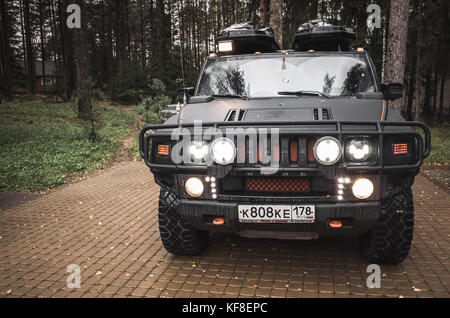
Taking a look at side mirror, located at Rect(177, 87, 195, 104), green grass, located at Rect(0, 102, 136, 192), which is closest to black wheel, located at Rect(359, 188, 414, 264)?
side mirror, located at Rect(177, 87, 195, 104)

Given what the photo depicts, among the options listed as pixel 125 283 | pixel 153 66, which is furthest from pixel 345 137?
pixel 153 66

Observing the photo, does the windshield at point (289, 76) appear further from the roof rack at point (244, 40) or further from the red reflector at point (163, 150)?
the red reflector at point (163, 150)

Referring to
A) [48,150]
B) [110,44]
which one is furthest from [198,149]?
[110,44]

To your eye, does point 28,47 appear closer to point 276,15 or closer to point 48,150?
point 48,150

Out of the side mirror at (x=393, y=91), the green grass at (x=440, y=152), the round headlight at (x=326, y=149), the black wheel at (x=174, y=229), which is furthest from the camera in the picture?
the green grass at (x=440, y=152)

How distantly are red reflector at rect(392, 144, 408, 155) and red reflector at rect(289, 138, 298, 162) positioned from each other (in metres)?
0.78

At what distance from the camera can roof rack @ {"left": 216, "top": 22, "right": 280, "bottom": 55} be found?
505 centimetres

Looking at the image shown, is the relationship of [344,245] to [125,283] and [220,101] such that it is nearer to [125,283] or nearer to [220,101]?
[220,101]

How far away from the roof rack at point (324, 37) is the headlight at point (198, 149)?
2929 mm

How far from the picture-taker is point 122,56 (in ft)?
115

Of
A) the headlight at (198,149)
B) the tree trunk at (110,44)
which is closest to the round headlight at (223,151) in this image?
the headlight at (198,149)

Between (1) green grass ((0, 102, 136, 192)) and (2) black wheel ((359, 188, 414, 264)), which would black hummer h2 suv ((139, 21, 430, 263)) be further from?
(1) green grass ((0, 102, 136, 192))

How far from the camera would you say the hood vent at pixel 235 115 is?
3357 millimetres
